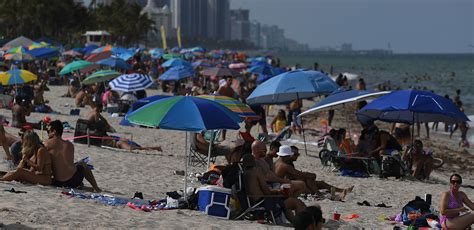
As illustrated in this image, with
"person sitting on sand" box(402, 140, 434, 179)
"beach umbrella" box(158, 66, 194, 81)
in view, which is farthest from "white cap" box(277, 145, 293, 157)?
"beach umbrella" box(158, 66, 194, 81)

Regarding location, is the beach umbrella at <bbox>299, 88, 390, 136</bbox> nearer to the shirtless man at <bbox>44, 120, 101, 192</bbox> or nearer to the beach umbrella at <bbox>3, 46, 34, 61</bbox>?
the shirtless man at <bbox>44, 120, 101, 192</bbox>

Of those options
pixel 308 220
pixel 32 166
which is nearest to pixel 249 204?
pixel 32 166

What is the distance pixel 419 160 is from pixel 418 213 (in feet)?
14.9

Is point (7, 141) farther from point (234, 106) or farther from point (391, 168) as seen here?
point (391, 168)

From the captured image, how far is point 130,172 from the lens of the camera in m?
11.5

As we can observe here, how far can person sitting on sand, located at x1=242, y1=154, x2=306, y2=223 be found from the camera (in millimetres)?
8227

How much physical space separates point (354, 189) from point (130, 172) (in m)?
3.09

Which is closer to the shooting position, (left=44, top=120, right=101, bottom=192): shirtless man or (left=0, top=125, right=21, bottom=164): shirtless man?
(left=44, top=120, right=101, bottom=192): shirtless man

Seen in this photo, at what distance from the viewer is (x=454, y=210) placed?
8.03 metres

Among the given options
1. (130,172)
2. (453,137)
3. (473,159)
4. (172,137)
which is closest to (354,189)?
(130,172)

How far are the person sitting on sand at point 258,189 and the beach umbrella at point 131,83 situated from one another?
36.3 ft

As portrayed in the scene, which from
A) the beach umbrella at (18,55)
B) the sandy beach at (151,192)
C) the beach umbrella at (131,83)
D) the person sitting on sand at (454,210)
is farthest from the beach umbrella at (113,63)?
the person sitting on sand at (454,210)

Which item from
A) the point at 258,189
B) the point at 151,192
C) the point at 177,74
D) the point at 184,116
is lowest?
the point at 151,192

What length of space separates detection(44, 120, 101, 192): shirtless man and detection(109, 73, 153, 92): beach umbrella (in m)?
9.76
